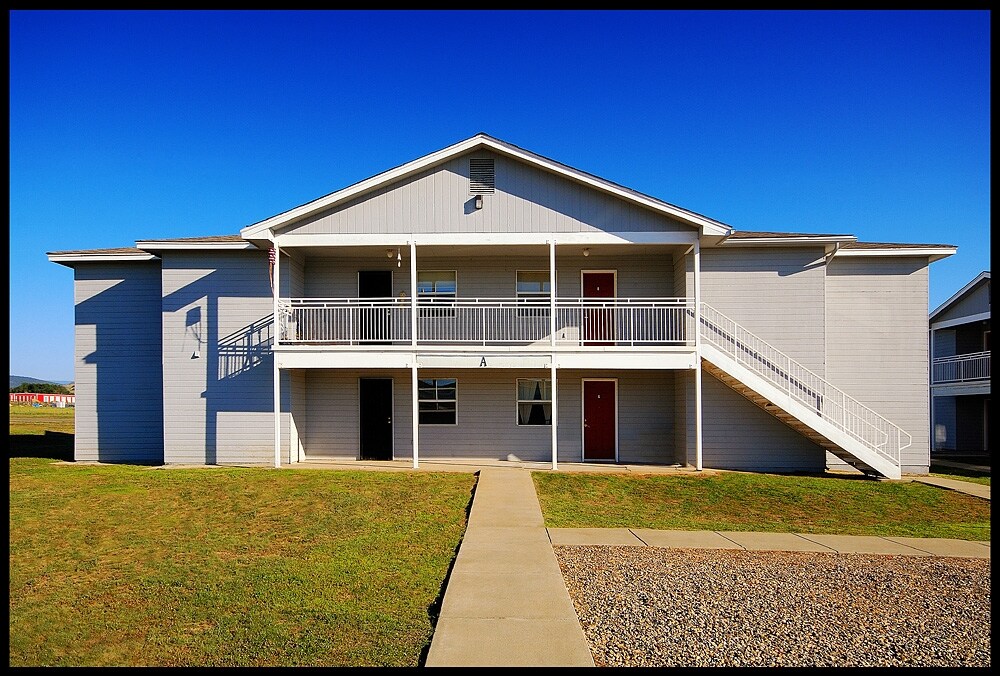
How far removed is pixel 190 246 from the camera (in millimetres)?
16453

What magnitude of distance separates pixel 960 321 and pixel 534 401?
19.6m

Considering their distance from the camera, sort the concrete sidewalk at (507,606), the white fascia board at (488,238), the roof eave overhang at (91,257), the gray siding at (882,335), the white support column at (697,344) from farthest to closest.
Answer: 1. the roof eave overhang at (91,257)
2. the gray siding at (882,335)
3. the white fascia board at (488,238)
4. the white support column at (697,344)
5. the concrete sidewalk at (507,606)

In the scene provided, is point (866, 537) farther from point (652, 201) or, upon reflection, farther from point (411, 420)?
point (411, 420)

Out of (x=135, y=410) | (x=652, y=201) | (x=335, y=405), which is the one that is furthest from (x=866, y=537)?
(x=135, y=410)

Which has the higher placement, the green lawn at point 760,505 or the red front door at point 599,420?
the red front door at point 599,420

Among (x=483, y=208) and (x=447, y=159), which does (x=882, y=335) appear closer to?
(x=483, y=208)

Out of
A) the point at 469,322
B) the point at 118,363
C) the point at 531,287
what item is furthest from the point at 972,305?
the point at 118,363

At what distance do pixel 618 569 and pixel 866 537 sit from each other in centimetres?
500

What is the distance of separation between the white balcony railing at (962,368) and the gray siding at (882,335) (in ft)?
30.4

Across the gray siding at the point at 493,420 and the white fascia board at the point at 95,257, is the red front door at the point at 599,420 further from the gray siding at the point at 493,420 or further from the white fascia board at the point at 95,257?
the white fascia board at the point at 95,257

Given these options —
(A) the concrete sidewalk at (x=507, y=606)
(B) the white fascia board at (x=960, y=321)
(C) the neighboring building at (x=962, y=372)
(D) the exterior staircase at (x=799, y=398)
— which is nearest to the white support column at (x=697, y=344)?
(D) the exterior staircase at (x=799, y=398)

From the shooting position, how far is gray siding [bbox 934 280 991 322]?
2494 centimetres

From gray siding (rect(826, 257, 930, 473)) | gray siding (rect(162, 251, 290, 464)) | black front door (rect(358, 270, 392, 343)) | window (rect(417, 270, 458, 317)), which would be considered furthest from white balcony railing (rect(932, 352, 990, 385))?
gray siding (rect(162, 251, 290, 464))

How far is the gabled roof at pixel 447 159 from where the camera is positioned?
15656mm
